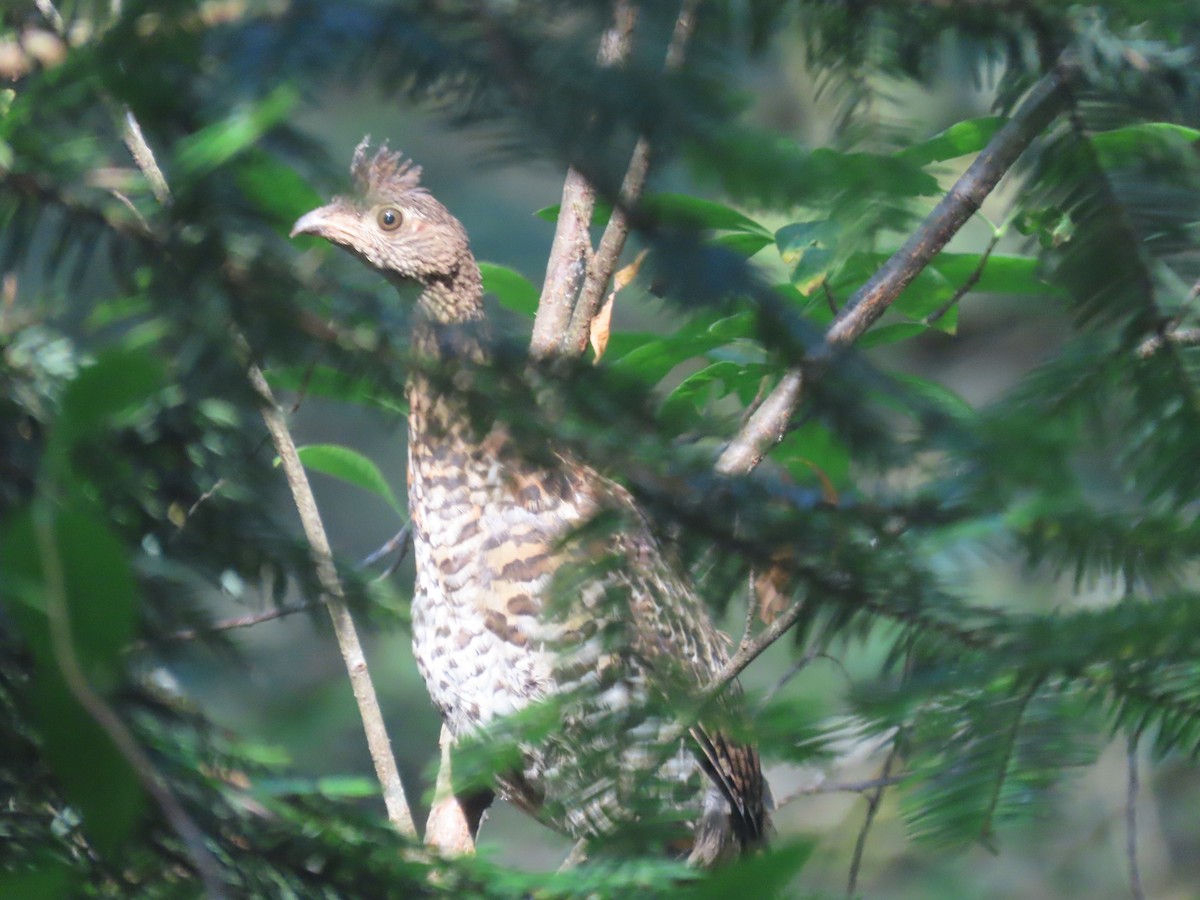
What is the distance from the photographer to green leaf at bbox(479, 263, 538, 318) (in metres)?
1.72

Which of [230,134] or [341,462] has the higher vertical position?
[230,134]

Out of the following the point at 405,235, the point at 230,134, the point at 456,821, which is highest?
the point at 230,134

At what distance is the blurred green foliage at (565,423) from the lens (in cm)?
45

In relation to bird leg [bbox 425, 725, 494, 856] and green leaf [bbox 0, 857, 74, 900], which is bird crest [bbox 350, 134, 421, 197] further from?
green leaf [bbox 0, 857, 74, 900]

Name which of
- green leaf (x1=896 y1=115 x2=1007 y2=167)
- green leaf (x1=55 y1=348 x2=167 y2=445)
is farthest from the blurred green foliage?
green leaf (x1=896 y1=115 x2=1007 y2=167)

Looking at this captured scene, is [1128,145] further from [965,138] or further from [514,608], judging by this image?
[514,608]

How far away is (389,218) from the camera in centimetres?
200

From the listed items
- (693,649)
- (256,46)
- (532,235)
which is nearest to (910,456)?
(256,46)

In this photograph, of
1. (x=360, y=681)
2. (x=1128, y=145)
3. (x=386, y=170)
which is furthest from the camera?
(x=386, y=170)

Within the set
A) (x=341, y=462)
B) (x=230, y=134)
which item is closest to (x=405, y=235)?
(x=341, y=462)

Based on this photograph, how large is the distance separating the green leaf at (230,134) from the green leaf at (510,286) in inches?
48.7

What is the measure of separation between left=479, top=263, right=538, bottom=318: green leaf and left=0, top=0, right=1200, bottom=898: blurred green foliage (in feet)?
3.44

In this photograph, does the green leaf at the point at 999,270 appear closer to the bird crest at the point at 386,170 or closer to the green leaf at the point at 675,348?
the green leaf at the point at 675,348

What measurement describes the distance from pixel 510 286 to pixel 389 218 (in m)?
0.38
